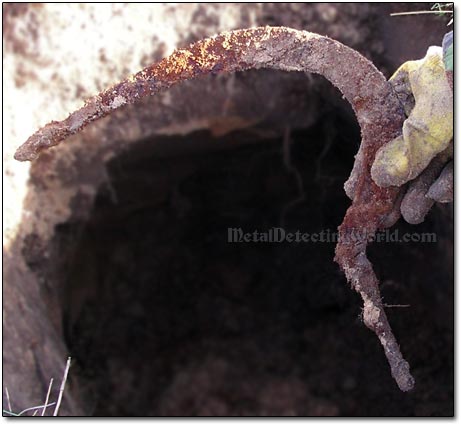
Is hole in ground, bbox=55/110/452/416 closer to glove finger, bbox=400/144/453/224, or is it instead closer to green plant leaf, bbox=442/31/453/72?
glove finger, bbox=400/144/453/224

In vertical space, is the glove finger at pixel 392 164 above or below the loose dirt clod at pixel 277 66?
below

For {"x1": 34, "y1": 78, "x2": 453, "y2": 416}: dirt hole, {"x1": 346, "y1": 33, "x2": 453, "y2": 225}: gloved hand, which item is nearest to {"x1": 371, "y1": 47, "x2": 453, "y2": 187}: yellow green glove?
{"x1": 346, "y1": 33, "x2": 453, "y2": 225}: gloved hand

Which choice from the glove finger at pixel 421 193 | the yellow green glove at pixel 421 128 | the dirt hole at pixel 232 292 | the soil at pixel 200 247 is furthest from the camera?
the dirt hole at pixel 232 292

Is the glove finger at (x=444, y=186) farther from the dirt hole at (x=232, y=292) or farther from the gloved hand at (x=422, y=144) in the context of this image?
the dirt hole at (x=232, y=292)

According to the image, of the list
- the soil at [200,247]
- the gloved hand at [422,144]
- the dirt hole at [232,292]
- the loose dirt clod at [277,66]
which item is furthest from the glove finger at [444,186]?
the dirt hole at [232,292]

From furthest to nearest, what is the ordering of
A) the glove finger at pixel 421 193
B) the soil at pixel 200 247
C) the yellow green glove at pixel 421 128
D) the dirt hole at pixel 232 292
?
the dirt hole at pixel 232 292
the soil at pixel 200 247
the glove finger at pixel 421 193
the yellow green glove at pixel 421 128

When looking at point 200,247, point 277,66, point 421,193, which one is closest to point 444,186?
point 421,193

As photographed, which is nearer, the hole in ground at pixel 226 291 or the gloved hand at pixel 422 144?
the gloved hand at pixel 422 144
